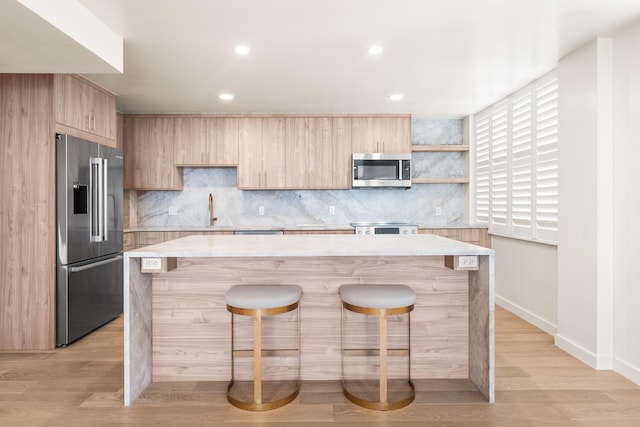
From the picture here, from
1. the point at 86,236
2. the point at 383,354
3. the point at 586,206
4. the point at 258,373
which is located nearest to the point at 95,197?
the point at 86,236

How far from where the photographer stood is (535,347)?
3299 millimetres

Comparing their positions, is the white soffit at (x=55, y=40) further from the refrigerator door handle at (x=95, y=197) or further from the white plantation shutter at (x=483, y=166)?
the white plantation shutter at (x=483, y=166)

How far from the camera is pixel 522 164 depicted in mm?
4090

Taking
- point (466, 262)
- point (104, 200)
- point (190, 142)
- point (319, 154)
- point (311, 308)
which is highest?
point (190, 142)

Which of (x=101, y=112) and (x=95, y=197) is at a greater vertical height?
(x=101, y=112)

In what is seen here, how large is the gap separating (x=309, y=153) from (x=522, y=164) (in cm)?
243

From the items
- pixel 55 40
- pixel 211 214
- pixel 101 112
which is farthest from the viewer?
pixel 211 214

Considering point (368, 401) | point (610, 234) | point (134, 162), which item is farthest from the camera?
point (134, 162)

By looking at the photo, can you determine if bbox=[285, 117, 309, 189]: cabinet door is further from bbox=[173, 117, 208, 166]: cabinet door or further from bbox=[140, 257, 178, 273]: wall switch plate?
bbox=[140, 257, 178, 273]: wall switch plate

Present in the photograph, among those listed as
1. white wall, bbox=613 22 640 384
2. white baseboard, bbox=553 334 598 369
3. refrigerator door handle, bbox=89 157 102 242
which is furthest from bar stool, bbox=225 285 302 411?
white wall, bbox=613 22 640 384

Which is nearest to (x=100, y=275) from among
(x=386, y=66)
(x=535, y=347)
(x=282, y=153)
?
(x=282, y=153)

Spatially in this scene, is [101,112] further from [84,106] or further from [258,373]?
[258,373]

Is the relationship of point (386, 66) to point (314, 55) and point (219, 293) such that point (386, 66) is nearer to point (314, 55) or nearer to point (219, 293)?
point (314, 55)

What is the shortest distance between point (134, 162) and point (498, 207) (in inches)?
173
